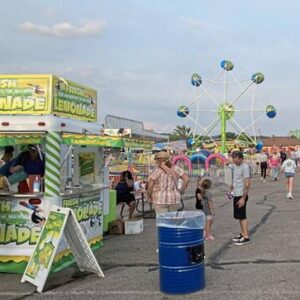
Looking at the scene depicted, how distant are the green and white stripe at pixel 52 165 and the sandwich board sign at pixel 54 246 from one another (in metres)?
0.67

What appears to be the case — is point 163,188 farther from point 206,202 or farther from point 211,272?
point 211,272

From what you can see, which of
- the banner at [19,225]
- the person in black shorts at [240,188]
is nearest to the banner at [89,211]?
the banner at [19,225]

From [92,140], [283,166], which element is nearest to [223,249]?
[92,140]

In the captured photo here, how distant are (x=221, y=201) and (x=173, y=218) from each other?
11.3m

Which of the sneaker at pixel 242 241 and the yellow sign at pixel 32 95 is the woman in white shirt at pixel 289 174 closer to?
the sneaker at pixel 242 241

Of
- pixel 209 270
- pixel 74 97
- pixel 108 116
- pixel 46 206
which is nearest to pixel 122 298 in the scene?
pixel 209 270

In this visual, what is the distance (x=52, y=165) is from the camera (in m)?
7.79

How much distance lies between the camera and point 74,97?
28.8 ft

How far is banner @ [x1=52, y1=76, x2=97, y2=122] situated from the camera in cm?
810

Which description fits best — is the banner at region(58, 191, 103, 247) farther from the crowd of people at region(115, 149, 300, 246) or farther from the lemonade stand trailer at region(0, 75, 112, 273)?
the crowd of people at region(115, 149, 300, 246)

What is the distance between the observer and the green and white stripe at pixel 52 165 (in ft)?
25.3

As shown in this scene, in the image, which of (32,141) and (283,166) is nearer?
(32,141)

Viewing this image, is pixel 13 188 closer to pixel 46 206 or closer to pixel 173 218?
pixel 46 206

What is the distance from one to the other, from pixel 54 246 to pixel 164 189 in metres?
2.30
